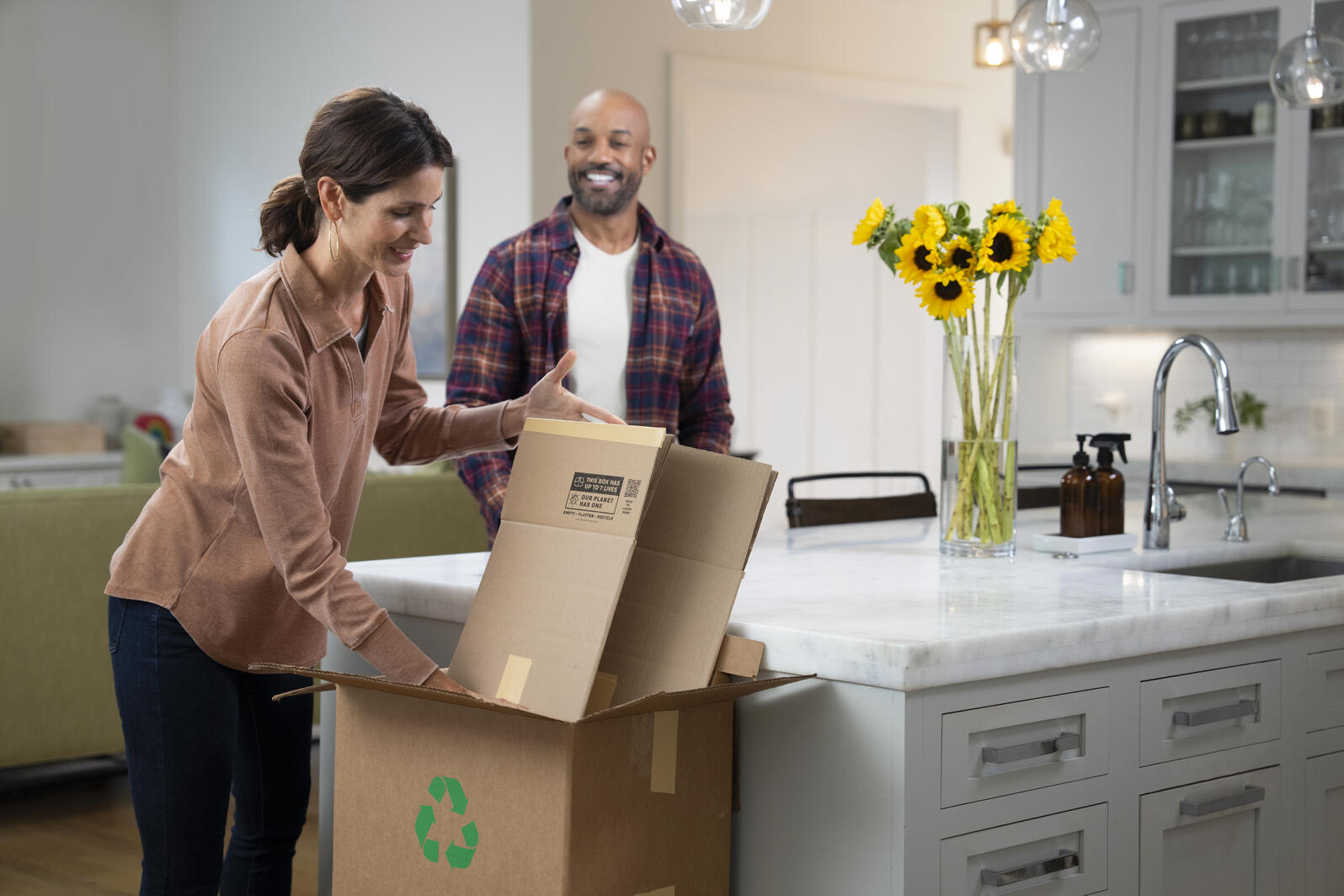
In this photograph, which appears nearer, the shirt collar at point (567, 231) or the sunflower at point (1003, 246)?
the sunflower at point (1003, 246)

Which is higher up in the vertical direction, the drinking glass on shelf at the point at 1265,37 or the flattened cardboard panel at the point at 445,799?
the drinking glass on shelf at the point at 1265,37

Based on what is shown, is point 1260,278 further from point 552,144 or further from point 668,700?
point 668,700

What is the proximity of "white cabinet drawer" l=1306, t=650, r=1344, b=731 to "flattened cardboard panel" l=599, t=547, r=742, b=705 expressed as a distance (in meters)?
0.92

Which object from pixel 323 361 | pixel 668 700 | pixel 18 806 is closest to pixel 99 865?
pixel 18 806

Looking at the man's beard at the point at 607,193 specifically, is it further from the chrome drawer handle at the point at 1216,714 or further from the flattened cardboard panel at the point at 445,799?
the chrome drawer handle at the point at 1216,714

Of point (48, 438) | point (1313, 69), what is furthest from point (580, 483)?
point (48, 438)

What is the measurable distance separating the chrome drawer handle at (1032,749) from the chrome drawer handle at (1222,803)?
239mm

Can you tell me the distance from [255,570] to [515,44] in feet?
13.0

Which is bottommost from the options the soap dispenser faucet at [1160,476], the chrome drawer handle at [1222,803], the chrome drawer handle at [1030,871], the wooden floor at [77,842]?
the wooden floor at [77,842]

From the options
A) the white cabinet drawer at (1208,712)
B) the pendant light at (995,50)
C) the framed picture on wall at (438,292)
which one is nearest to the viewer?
the white cabinet drawer at (1208,712)

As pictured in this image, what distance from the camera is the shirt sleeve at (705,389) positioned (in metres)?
2.77

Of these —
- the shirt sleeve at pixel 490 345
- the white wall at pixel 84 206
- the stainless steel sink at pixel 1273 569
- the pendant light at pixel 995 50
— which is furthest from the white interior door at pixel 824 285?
the stainless steel sink at pixel 1273 569

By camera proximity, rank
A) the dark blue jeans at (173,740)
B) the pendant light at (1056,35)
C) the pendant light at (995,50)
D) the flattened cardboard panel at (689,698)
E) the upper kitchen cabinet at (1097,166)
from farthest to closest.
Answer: the upper kitchen cabinet at (1097,166) → the pendant light at (995,50) → the pendant light at (1056,35) → the dark blue jeans at (173,740) → the flattened cardboard panel at (689,698)

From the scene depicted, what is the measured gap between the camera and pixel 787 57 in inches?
229
